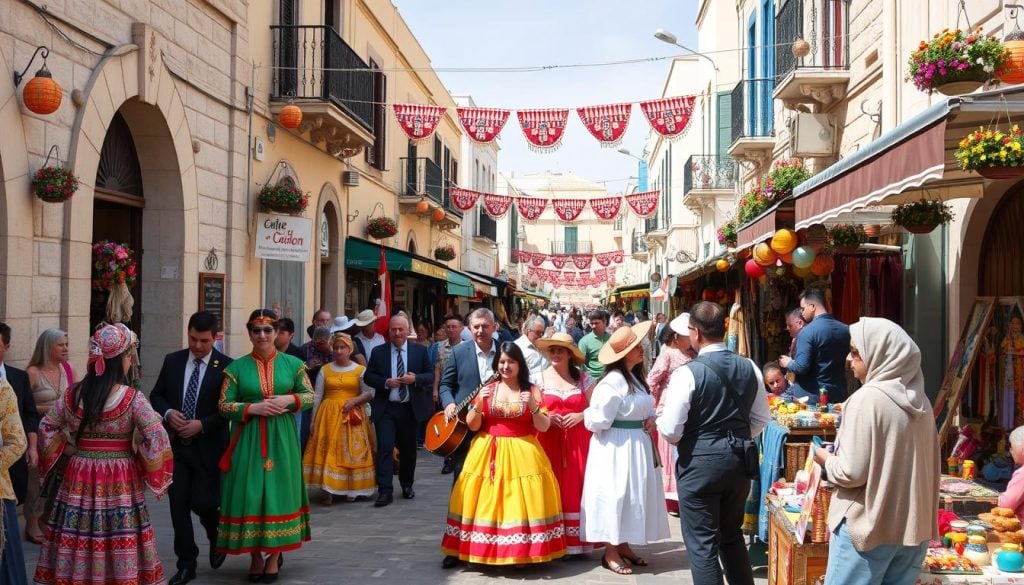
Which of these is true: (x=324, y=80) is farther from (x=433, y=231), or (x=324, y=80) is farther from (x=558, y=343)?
(x=433, y=231)

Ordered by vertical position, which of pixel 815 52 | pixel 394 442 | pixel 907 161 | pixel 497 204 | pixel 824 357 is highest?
pixel 815 52

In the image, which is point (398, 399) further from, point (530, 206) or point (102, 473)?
point (530, 206)

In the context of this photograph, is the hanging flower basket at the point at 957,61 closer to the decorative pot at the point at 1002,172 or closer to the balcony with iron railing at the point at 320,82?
the decorative pot at the point at 1002,172

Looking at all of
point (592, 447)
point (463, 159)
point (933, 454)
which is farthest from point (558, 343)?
point (463, 159)

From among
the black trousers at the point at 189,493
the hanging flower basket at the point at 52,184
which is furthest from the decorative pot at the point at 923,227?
the hanging flower basket at the point at 52,184

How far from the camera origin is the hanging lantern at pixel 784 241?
9.12 m

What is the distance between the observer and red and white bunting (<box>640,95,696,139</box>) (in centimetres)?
1476

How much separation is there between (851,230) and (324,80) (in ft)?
26.1

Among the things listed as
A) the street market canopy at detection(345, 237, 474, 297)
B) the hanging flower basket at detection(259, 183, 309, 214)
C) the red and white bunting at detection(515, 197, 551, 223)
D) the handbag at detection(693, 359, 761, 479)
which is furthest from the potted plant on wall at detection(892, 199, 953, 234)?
the red and white bunting at detection(515, 197, 551, 223)

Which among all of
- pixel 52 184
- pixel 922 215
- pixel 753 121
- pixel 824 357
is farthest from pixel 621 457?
pixel 753 121

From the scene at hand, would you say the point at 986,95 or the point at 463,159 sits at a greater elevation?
the point at 463,159

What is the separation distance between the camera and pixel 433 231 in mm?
26531

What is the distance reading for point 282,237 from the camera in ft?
40.7

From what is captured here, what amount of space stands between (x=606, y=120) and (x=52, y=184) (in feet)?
30.3
